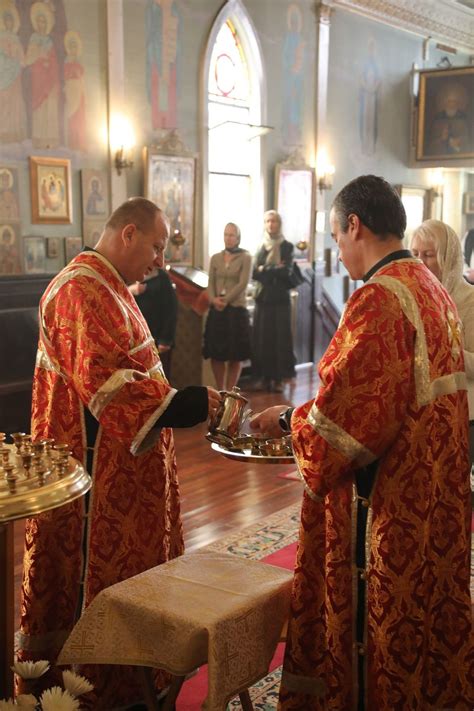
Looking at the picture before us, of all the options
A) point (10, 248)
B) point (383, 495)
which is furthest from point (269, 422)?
point (10, 248)

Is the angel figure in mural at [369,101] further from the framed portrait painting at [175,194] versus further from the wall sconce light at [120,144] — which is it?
the wall sconce light at [120,144]

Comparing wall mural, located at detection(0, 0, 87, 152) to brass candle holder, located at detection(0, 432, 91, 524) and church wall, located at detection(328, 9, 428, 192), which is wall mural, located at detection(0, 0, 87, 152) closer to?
church wall, located at detection(328, 9, 428, 192)

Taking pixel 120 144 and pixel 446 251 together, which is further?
pixel 120 144

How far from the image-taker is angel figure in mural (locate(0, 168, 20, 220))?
8148 millimetres

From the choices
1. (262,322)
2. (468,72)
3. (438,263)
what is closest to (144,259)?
(438,263)

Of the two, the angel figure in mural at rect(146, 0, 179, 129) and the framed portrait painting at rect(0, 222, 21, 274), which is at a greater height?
the angel figure in mural at rect(146, 0, 179, 129)

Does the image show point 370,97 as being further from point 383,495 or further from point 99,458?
point 383,495

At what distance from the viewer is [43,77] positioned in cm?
847

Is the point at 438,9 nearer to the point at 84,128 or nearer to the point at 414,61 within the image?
the point at 414,61

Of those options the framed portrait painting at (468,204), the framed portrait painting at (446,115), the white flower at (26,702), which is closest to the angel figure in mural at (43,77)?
the white flower at (26,702)

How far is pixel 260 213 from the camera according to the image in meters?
11.9

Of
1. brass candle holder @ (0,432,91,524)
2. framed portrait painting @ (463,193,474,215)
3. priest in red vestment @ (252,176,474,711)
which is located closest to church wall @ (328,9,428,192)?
framed portrait painting @ (463,193,474,215)

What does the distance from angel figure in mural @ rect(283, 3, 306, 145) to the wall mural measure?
3.99 m

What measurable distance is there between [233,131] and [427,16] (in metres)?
5.75
